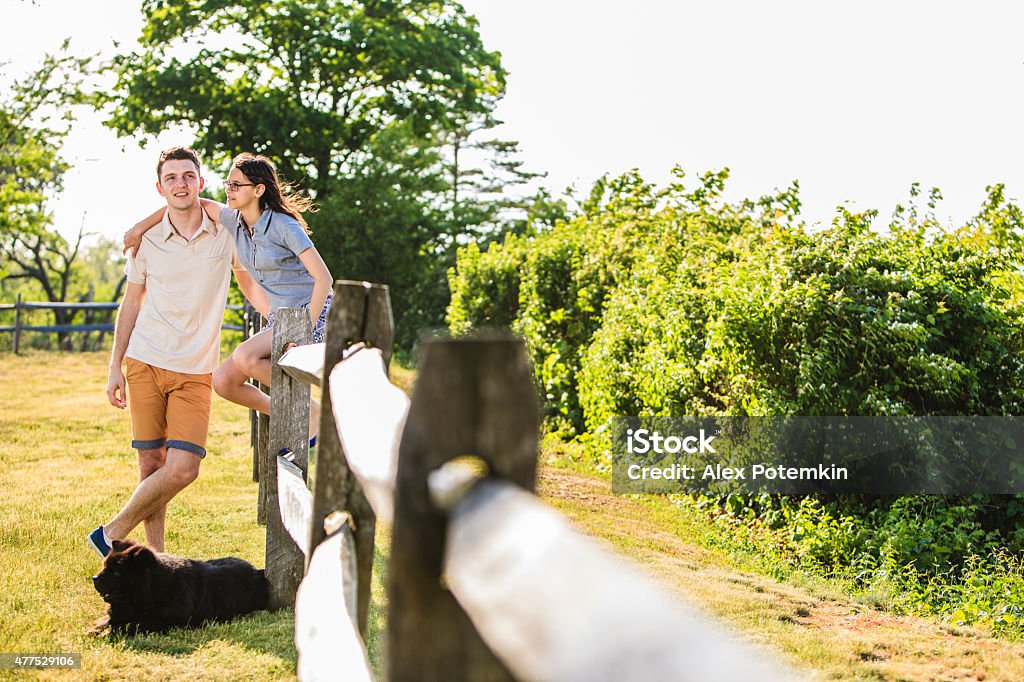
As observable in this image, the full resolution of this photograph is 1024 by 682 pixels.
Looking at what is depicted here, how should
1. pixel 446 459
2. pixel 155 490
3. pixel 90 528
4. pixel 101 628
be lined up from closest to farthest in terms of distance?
pixel 446 459 → pixel 101 628 → pixel 155 490 → pixel 90 528

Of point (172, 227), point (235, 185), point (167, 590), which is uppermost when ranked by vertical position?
point (235, 185)

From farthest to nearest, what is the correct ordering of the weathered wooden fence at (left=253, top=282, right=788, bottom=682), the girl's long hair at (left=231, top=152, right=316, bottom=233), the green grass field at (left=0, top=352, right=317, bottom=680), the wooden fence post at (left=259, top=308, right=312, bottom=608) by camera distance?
the girl's long hair at (left=231, top=152, right=316, bottom=233)
the wooden fence post at (left=259, top=308, right=312, bottom=608)
the green grass field at (left=0, top=352, right=317, bottom=680)
the weathered wooden fence at (left=253, top=282, right=788, bottom=682)

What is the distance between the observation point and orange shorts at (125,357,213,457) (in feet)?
17.8

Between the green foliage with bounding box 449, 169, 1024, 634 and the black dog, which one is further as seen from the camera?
the green foliage with bounding box 449, 169, 1024, 634

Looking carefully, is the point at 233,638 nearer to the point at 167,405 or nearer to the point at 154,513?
the point at 154,513

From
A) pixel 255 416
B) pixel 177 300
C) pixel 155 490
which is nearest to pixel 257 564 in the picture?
pixel 155 490

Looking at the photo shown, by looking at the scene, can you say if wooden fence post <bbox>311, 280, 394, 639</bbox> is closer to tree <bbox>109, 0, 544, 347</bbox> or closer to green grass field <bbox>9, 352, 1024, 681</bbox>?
green grass field <bbox>9, 352, 1024, 681</bbox>

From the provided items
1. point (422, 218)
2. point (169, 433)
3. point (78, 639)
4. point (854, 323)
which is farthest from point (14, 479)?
point (422, 218)

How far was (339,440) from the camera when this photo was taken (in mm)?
3043

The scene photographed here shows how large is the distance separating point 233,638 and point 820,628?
3.36 m

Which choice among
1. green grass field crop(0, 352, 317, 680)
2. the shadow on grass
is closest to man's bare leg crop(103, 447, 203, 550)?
green grass field crop(0, 352, 317, 680)

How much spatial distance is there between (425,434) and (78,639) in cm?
386

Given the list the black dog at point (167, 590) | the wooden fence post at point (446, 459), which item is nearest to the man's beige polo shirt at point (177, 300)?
the black dog at point (167, 590)

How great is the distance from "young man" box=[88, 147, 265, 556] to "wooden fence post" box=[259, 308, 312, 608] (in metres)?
0.43
